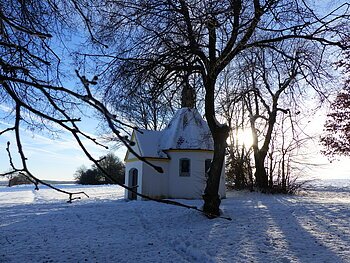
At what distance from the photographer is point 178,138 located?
20234 millimetres

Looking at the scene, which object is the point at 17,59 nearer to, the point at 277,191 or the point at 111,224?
the point at 111,224

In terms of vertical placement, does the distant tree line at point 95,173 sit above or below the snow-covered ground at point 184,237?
above

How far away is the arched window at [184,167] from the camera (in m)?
19.3

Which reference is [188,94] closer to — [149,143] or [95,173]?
[149,143]

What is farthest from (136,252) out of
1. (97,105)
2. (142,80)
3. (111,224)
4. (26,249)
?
(97,105)

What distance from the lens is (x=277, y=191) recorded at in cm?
2191

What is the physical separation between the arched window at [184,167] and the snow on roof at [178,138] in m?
0.79

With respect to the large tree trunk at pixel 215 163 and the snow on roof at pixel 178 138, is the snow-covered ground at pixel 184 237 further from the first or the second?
the snow on roof at pixel 178 138

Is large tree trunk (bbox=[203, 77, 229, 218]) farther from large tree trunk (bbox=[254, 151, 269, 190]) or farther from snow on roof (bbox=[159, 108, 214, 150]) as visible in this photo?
large tree trunk (bbox=[254, 151, 269, 190])

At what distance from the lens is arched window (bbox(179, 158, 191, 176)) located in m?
19.3

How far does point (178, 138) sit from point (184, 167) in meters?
1.91

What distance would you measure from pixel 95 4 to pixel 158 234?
661cm

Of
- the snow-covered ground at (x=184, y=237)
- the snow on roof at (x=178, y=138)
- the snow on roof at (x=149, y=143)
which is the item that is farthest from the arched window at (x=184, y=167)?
the snow-covered ground at (x=184, y=237)

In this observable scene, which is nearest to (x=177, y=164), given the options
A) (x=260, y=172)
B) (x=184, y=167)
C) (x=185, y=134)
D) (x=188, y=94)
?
(x=184, y=167)
